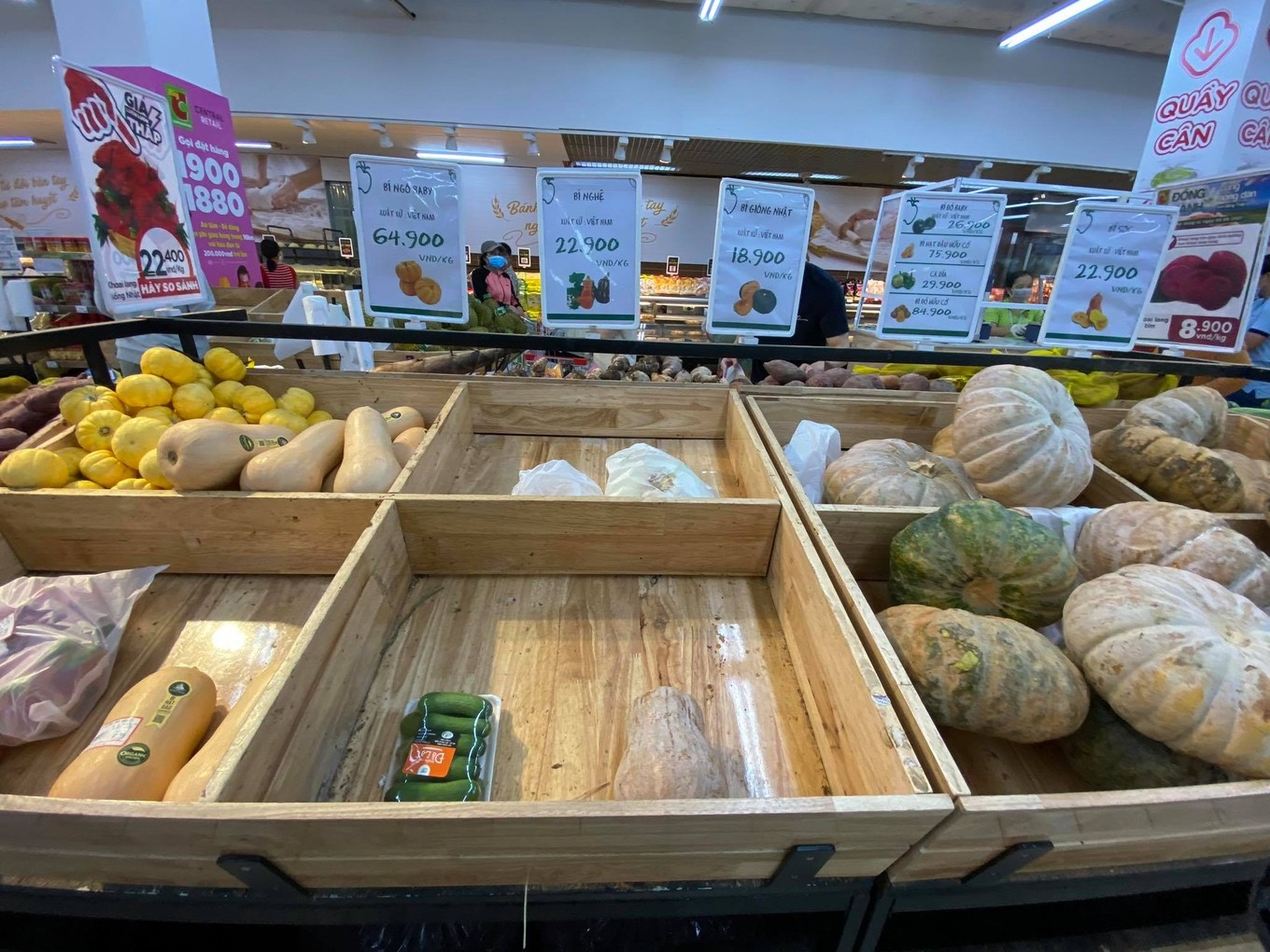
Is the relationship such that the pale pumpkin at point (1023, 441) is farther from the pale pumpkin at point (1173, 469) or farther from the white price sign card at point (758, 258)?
the white price sign card at point (758, 258)

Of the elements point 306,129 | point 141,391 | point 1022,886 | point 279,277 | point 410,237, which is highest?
point 306,129

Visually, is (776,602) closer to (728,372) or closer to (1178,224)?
(728,372)

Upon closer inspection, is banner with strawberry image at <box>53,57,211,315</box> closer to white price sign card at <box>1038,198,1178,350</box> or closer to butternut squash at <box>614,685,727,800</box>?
butternut squash at <box>614,685,727,800</box>

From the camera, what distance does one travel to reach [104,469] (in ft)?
4.62

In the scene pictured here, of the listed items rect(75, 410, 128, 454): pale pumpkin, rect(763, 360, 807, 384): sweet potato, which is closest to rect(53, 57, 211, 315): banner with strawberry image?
rect(75, 410, 128, 454): pale pumpkin

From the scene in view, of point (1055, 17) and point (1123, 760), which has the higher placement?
point (1055, 17)

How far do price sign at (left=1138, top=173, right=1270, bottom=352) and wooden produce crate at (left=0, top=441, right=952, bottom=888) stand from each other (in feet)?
7.09

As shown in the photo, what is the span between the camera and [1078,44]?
20.2 feet

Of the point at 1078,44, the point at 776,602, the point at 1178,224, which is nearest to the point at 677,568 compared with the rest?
the point at 776,602

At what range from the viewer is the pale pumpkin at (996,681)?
91 centimetres

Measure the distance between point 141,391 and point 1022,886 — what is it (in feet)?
7.79

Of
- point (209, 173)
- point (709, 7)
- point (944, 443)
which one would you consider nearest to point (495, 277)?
point (209, 173)

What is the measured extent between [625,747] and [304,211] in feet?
31.6

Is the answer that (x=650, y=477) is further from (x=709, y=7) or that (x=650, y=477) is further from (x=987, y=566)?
(x=709, y=7)
